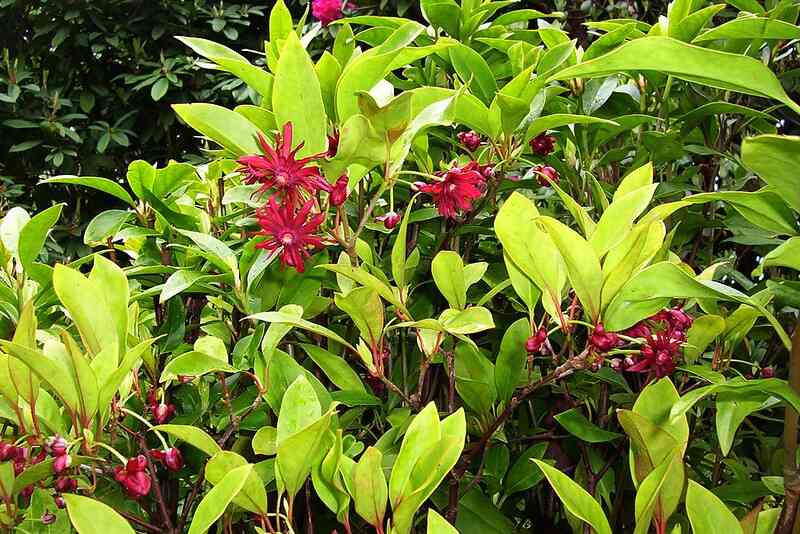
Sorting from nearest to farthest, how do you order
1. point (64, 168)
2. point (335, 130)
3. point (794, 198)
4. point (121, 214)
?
point (794, 198) < point (335, 130) < point (121, 214) < point (64, 168)

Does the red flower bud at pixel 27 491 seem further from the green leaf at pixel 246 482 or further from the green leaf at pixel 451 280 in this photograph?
the green leaf at pixel 451 280

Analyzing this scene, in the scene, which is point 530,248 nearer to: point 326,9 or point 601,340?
point 601,340

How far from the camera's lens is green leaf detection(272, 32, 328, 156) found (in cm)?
50

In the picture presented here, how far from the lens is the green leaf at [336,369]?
61 centimetres

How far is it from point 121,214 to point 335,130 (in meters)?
0.32

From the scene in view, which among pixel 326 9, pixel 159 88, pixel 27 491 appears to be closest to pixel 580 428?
pixel 27 491

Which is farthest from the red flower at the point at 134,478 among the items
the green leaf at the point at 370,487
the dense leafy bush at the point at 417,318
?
the green leaf at the point at 370,487

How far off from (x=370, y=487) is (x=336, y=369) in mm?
162

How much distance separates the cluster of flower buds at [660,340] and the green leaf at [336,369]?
0.67ft

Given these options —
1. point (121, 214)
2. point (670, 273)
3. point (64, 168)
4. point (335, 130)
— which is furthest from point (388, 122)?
point (64, 168)

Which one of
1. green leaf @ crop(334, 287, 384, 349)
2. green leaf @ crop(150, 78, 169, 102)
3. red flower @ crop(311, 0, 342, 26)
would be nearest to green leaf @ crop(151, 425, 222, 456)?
green leaf @ crop(334, 287, 384, 349)

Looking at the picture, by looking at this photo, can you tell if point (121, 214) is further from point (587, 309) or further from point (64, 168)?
point (64, 168)

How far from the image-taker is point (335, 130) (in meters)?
0.58

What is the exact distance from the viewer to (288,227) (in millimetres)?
521
